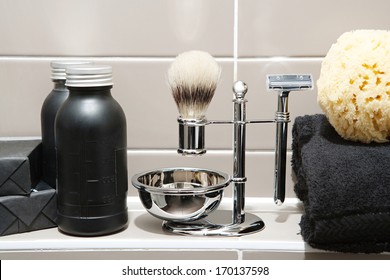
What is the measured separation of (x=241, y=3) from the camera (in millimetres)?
837

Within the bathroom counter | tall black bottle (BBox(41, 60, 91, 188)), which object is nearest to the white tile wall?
tall black bottle (BBox(41, 60, 91, 188))

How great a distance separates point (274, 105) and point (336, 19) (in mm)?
157

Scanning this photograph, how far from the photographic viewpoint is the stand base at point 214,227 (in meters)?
0.76

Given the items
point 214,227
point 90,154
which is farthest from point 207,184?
point 90,154

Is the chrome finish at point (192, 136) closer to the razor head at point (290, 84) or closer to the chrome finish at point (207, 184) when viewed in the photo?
the chrome finish at point (207, 184)

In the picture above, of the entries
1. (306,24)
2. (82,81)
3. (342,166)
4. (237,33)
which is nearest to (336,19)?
(306,24)

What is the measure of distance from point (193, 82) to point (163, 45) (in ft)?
0.50

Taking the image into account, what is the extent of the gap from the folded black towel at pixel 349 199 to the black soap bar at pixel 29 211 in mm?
349

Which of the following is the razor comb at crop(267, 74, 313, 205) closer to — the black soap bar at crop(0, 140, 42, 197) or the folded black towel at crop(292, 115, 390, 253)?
the folded black towel at crop(292, 115, 390, 253)

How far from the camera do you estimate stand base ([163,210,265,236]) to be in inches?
30.0

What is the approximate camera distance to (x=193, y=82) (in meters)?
0.72

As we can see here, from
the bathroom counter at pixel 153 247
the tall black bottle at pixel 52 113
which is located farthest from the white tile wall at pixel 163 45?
the bathroom counter at pixel 153 247

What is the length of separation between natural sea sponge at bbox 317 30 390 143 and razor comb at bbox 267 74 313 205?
0.11ft

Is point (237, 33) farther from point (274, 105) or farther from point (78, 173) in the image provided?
point (78, 173)
